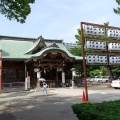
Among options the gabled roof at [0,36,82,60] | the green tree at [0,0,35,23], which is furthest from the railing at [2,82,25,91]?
the green tree at [0,0,35,23]

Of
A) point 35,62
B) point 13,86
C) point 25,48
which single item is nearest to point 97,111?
point 13,86

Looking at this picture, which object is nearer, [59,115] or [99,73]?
[59,115]

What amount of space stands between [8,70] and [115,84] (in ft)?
50.1

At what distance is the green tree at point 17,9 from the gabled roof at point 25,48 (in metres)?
21.3

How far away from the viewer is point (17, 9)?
12406 millimetres

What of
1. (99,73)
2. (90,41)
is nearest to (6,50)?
(90,41)

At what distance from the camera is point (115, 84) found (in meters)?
33.2

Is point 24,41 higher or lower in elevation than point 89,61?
higher

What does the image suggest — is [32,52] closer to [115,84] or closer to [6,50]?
[6,50]

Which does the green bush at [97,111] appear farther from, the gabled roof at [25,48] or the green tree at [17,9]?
the gabled roof at [25,48]

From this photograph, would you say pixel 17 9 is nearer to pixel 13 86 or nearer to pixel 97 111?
pixel 97 111

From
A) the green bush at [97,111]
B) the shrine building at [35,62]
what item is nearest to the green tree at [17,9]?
the green bush at [97,111]

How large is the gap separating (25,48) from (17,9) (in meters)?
29.1

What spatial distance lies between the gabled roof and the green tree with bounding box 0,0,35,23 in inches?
837
